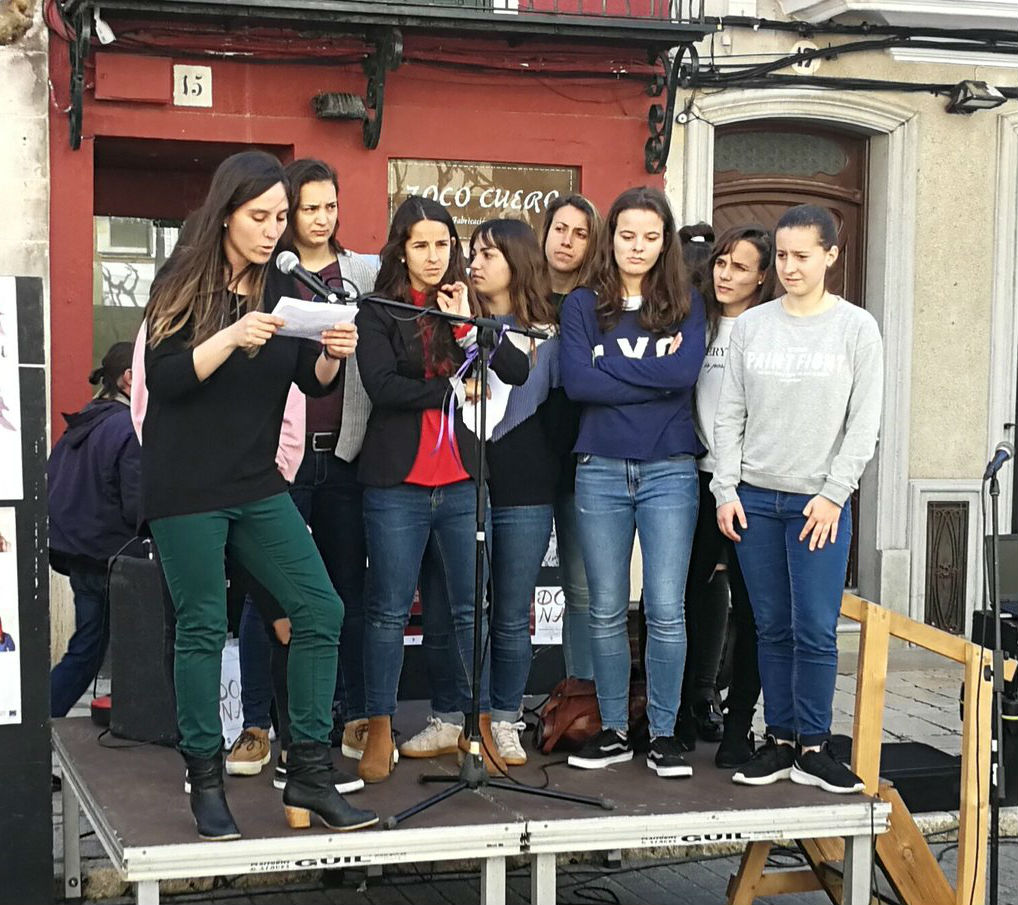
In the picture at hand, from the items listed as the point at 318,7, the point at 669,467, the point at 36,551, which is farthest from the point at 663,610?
the point at 318,7

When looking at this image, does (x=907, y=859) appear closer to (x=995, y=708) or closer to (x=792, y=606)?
(x=995, y=708)

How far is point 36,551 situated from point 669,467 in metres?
2.11

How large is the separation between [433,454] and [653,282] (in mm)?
Result: 960

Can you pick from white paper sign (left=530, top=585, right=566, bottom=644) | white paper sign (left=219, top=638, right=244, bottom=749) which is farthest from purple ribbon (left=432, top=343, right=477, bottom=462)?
white paper sign (left=530, top=585, right=566, bottom=644)

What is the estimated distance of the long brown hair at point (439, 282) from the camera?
5168 mm

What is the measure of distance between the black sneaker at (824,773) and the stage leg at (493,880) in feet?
3.59

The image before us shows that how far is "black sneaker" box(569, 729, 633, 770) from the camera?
5363 mm

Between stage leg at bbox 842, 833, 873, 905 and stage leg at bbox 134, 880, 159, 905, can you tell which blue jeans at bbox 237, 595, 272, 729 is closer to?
stage leg at bbox 134, 880, 159, 905

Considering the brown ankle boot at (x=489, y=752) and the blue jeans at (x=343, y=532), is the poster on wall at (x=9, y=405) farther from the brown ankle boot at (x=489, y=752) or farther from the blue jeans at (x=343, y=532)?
the brown ankle boot at (x=489, y=752)

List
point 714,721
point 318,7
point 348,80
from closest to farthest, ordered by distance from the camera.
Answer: point 714,721
point 318,7
point 348,80

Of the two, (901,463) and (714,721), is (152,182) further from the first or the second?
(714,721)

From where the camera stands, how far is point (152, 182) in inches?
413

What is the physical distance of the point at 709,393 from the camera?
18.2 ft

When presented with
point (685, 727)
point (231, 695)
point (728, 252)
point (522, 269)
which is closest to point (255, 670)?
point (231, 695)
